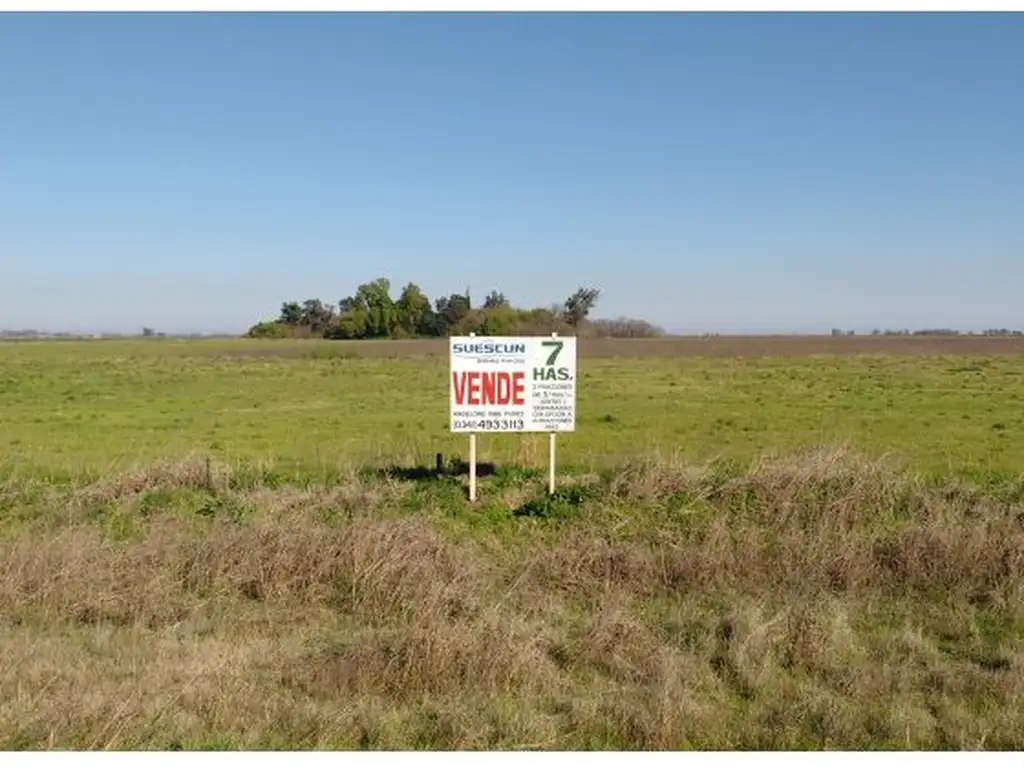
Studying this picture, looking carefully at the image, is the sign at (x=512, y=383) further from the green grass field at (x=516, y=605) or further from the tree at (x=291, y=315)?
the tree at (x=291, y=315)

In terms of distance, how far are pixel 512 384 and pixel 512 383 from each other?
13 mm

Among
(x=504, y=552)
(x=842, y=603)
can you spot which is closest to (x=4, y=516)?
(x=504, y=552)

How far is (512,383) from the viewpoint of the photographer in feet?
35.7

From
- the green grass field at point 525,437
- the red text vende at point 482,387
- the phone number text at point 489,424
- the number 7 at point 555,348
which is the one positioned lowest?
the green grass field at point 525,437

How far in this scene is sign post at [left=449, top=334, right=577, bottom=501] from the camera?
1075cm

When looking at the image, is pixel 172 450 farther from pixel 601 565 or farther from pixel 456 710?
pixel 456 710

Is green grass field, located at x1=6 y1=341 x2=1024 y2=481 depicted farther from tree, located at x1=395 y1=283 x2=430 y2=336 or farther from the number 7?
tree, located at x1=395 y1=283 x2=430 y2=336

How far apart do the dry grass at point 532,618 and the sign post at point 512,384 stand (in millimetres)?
1226

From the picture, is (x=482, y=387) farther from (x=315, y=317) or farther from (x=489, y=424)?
(x=315, y=317)

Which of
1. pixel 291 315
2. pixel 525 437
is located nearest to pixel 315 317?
pixel 291 315

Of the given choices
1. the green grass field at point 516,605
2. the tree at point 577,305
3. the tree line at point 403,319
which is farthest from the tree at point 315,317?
the green grass field at point 516,605

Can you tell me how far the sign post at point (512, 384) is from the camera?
10.8 metres

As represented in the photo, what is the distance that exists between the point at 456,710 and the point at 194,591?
10.6 feet

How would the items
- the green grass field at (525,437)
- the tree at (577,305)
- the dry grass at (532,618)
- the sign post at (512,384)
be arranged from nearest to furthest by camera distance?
the dry grass at (532,618) < the sign post at (512,384) < the green grass field at (525,437) < the tree at (577,305)
